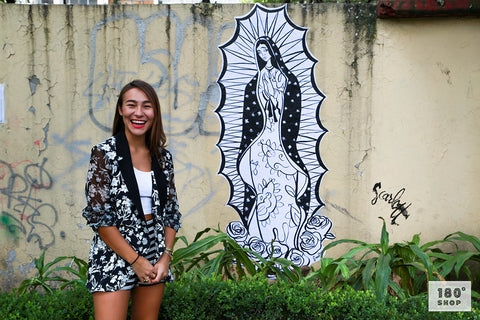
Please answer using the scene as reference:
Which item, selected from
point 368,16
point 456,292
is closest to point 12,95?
point 368,16

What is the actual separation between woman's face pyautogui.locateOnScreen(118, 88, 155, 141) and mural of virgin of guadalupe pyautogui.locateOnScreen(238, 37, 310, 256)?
189 centimetres

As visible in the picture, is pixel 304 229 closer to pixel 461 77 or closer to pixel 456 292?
pixel 456 292

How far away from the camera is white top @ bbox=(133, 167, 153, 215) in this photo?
2262mm

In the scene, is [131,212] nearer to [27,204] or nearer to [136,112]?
[136,112]

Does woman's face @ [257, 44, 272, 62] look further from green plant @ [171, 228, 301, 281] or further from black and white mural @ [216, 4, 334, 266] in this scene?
green plant @ [171, 228, 301, 281]

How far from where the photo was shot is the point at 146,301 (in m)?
2.30

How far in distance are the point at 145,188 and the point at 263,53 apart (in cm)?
227

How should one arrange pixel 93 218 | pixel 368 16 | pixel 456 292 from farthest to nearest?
pixel 368 16 < pixel 456 292 < pixel 93 218

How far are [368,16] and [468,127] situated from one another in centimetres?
136

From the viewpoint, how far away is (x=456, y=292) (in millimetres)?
3223

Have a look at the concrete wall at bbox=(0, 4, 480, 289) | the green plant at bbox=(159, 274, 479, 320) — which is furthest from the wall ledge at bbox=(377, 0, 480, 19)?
the green plant at bbox=(159, 274, 479, 320)

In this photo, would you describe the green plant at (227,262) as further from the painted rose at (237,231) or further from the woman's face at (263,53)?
the woman's face at (263,53)

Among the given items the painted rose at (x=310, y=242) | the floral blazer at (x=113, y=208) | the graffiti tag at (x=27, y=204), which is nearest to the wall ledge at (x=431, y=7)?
the painted rose at (x=310, y=242)

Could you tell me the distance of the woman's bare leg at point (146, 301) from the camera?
229 centimetres
